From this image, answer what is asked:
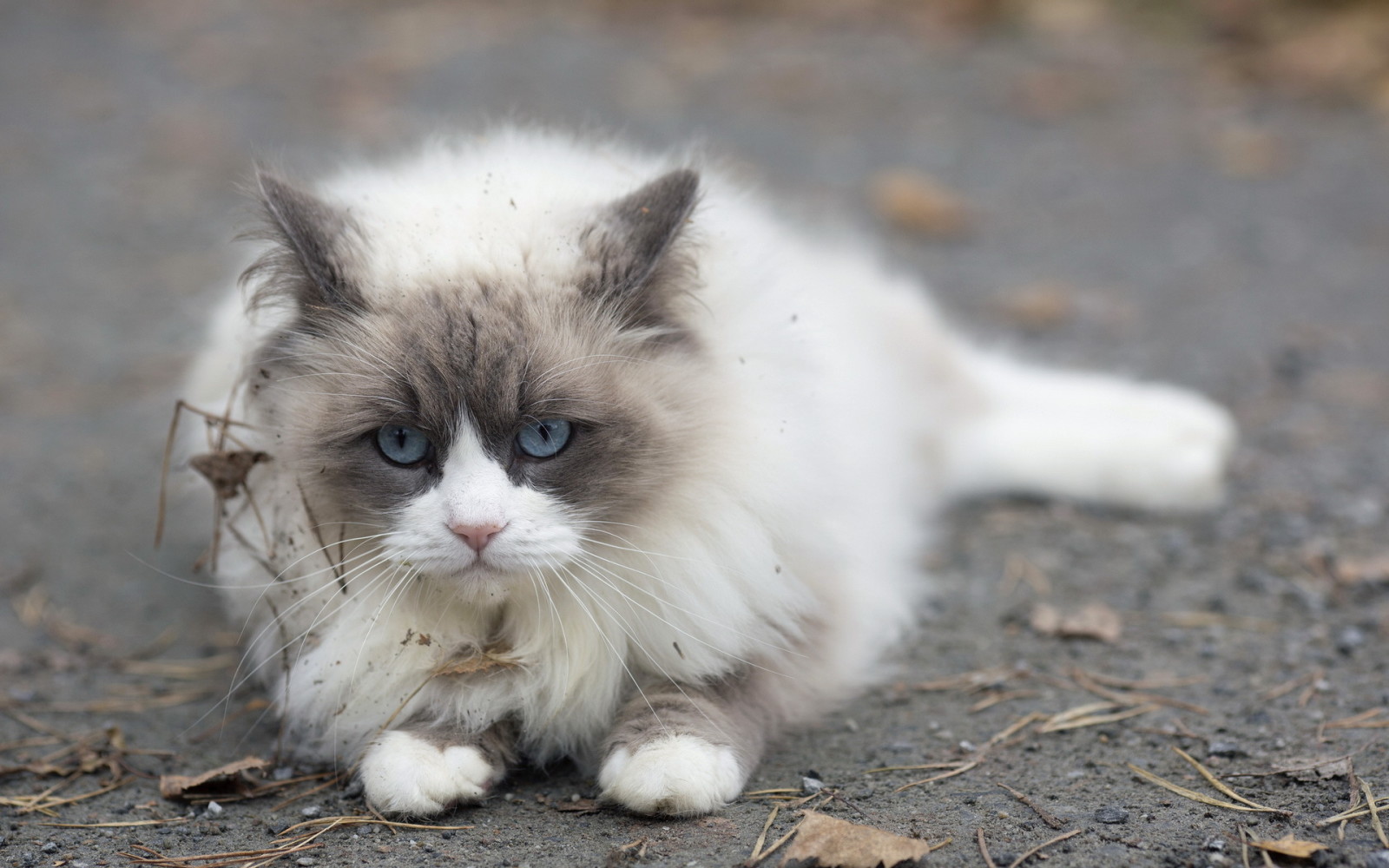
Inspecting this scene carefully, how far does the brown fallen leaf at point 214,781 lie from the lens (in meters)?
2.30

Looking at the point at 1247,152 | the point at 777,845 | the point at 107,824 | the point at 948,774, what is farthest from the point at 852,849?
the point at 1247,152

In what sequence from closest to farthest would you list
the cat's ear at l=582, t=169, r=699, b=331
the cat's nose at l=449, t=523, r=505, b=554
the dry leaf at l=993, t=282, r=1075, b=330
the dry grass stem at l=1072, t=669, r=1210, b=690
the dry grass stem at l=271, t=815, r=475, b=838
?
1. the cat's nose at l=449, t=523, r=505, b=554
2. the dry grass stem at l=271, t=815, r=475, b=838
3. the cat's ear at l=582, t=169, r=699, b=331
4. the dry grass stem at l=1072, t=669, r=1210, b=690
5. the dry leaf at l=993, t=282, r=1075, b=330

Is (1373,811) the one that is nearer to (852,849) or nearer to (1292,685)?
(1292,685)

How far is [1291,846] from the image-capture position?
6.37ft

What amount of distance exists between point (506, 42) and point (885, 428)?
6.20 m

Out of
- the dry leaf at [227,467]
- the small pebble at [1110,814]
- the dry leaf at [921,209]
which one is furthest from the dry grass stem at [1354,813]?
the dry leaf at [921,209]

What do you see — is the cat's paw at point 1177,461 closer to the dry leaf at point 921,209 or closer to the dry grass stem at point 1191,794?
the dry grass stem at point 1191,794

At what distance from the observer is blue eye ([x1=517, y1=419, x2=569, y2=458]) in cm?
214

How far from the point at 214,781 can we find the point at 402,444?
2.66ft

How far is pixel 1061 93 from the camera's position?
25.6 feet

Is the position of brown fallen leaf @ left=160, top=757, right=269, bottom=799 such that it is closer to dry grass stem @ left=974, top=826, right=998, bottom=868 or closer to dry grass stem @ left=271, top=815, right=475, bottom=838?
dry grass stem @ left=271, top=815, right=475, bottom=838

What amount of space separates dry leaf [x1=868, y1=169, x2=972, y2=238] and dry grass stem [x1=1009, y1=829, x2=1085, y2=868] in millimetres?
4674

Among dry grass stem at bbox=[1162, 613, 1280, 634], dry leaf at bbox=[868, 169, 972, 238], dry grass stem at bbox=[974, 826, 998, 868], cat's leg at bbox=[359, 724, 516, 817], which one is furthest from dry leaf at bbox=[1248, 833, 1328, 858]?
dry leaf at bbox=[868, 169, 972, 238]

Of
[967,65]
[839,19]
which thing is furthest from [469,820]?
[839,19]
